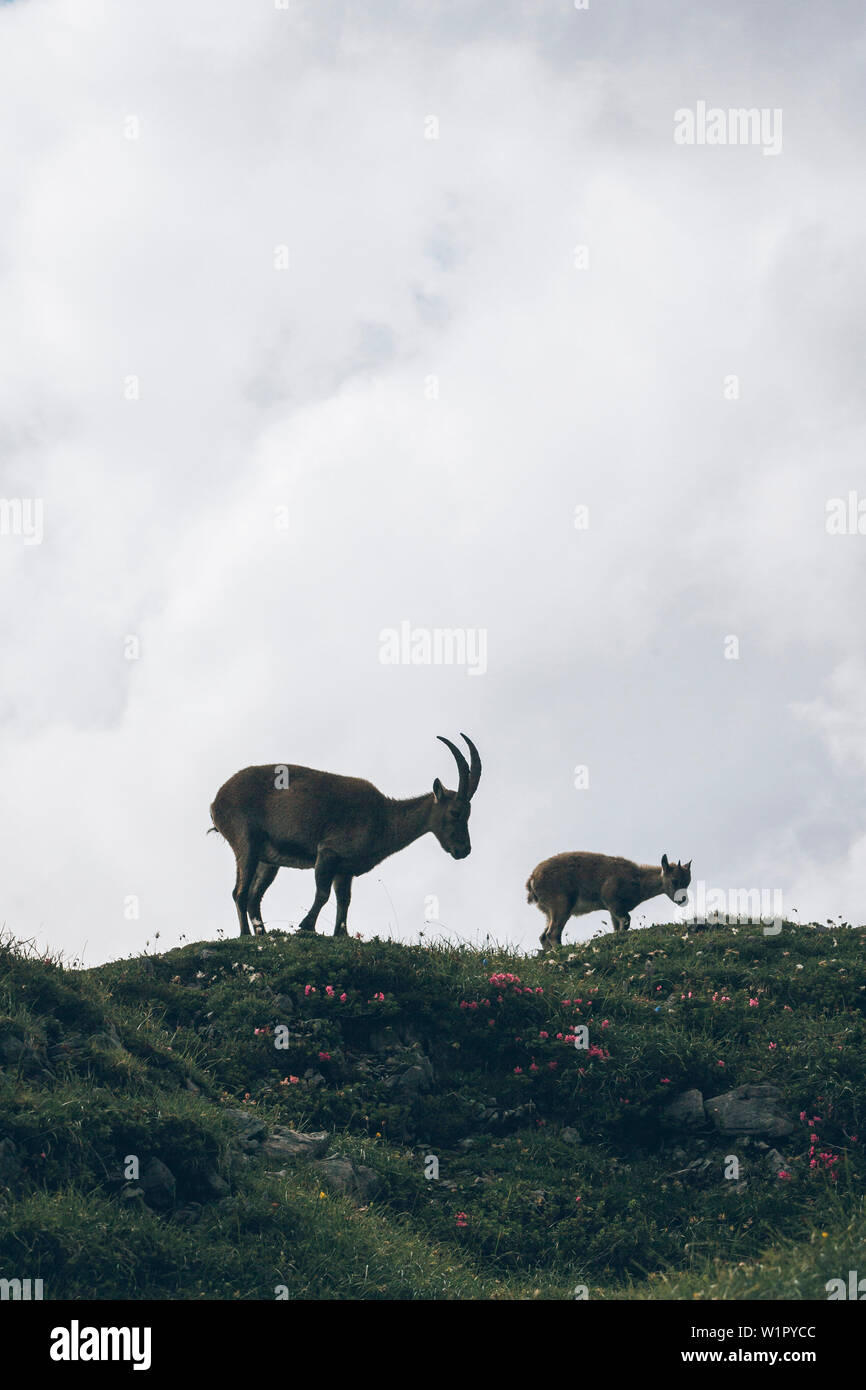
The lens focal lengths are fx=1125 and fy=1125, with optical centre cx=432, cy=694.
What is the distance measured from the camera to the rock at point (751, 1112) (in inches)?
498

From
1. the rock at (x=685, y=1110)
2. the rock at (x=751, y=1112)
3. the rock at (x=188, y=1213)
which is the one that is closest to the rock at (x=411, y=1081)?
the rock at (x=685, y=1110)

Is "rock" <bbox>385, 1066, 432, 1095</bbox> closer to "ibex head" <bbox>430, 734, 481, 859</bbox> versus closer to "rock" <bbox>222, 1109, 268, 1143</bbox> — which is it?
"rock" <bbox>222, 1109, 268, 1143</bbox>

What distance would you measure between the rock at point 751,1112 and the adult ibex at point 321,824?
692 cm

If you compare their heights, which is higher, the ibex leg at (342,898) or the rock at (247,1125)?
the ibex leg at (342,898)

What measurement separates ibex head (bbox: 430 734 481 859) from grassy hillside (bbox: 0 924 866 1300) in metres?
2.45

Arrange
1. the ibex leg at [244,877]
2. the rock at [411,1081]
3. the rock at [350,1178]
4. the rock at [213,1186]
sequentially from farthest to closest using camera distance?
the ibex leg at [244,877] → the rock at [411,1081] → the rock at [350,1178] → the rock at [213,1186]

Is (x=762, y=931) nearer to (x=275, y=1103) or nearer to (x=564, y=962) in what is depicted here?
(x=564, y=962)

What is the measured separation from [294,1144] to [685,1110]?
465 centimetres

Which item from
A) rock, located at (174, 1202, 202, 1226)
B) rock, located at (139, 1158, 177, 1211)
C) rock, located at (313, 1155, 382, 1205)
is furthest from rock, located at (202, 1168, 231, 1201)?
rock, located at (313, 1155, 382, 1205)

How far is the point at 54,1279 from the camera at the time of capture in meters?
8.45

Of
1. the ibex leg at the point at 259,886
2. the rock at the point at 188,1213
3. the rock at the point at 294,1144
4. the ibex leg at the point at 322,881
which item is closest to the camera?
the rock at the point at 188,1213

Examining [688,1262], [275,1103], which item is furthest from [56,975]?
[688,1262]

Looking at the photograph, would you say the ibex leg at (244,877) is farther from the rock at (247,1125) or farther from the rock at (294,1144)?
the rock at (247,1125)
